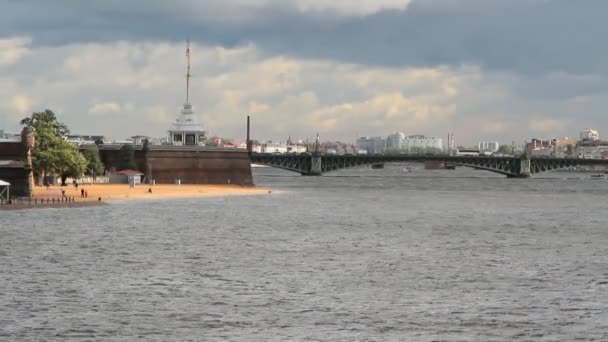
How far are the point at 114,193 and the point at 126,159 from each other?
105 ft

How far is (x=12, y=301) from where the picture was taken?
41000mm

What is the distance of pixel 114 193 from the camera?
12075 centimetres

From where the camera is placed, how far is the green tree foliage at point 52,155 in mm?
115619

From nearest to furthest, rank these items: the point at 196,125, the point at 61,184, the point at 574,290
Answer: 1. the point at 574,290
2. the point at 61,184
3. the point at 196,125

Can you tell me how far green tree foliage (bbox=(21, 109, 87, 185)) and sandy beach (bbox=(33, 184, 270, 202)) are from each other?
249 cm

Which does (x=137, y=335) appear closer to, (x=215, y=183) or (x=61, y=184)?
(x=61, y=184)

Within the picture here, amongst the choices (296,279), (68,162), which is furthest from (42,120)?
(296,279)

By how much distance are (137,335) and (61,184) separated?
335 ft

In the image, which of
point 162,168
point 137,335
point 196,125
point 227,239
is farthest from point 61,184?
point 137,335

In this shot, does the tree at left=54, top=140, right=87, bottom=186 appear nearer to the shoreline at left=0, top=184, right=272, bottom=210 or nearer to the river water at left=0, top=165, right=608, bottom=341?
the shoreline at left=0, top=184, right=272, bottom=210

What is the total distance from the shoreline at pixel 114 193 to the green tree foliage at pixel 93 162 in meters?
3.85

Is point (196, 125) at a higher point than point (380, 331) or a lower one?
higher

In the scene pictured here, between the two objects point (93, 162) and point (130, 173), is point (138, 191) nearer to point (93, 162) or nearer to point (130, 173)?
point (130, 173)

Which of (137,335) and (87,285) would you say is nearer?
(137,335)
